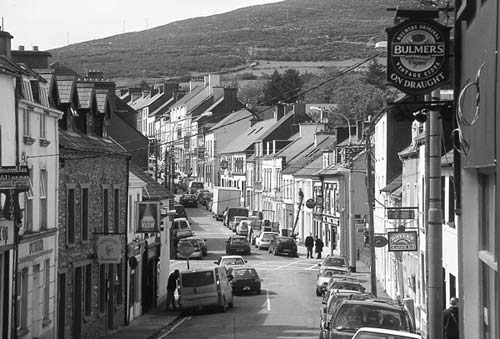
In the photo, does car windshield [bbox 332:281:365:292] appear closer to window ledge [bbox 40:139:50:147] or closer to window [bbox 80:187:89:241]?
window [bbox 80:187:89:241]

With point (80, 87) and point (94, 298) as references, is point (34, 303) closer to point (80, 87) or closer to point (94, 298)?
point (94, 298)

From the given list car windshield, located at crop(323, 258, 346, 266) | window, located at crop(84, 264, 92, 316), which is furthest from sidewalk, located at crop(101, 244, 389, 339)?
car windshield, located at crop(323, 258, 346, 266)

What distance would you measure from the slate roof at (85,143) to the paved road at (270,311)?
6475mm

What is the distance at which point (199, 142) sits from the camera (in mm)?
137250

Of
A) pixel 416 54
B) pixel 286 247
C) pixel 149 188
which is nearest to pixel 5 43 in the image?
pixel 416 54

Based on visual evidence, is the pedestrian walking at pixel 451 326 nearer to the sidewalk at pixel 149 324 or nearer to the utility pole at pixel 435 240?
the utility pole at pixel 435 240

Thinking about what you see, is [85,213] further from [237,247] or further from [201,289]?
[237,247]

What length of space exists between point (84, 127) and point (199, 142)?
99.8 meters

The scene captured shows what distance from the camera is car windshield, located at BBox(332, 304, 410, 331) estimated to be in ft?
79.4

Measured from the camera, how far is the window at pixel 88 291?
34375 mm

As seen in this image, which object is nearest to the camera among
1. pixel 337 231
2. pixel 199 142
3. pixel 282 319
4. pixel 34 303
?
pixel 34 303

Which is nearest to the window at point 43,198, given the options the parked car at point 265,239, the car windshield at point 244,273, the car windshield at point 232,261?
the car windshield at point 244,273

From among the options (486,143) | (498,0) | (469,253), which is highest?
(498,0)

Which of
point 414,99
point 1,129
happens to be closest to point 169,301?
point 1,129
